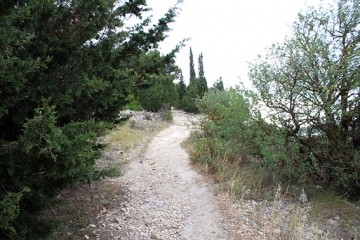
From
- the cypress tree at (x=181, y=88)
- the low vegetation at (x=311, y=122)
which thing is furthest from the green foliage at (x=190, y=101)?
the low vegetation at (x=311, y=122)

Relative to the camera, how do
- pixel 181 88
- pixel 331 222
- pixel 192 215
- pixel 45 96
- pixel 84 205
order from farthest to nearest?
pixel 181 88 < pixel 84 205 < pixel 192 215 < pixel 331 222 < pixel 45 96

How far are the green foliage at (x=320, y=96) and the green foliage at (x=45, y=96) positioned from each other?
329 cm

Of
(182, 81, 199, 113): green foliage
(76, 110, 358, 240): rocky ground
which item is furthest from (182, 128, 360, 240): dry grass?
(182, 81, 199, 113): green foliage

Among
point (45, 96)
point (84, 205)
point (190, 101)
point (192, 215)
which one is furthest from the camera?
point (190, 101)

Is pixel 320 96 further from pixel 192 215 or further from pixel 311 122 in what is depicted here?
pixel 192 215

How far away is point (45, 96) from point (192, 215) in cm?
292

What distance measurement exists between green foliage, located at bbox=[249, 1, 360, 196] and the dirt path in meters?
2.04

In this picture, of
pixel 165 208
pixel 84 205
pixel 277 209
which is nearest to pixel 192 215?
pixel 165 208

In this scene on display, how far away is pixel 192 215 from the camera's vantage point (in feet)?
12.7

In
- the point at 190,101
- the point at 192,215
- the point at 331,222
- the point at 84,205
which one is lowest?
the point at 331,222

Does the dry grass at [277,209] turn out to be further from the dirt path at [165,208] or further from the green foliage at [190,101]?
the green foliage at [190,101]

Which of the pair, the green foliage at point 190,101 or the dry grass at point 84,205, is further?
the green foliage at point 190,101

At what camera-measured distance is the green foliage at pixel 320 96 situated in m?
4.18

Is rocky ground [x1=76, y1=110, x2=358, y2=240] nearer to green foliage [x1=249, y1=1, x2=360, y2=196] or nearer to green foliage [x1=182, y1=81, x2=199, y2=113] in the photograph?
green foliage [x1=249, y1=1, x2=360, y2=196]
